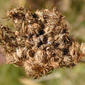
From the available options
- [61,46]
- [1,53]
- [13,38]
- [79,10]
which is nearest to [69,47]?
[61,46]

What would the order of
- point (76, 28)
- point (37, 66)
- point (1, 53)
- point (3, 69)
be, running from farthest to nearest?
point (76, 28), point (3, 69), point (1, 53), point (37, 66)

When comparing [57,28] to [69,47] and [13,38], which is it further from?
[13,38]

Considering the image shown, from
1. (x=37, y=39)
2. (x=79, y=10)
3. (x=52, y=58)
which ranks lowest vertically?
(x=52, y=58)

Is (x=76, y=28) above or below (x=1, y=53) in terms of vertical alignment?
above

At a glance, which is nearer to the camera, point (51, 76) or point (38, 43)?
point (38, 43)

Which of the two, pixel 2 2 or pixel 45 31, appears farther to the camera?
pixel 2 2

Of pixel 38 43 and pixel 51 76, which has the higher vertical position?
pixel 38 43

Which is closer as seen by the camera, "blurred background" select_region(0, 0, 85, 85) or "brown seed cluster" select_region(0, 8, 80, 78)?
"brown seed cluster" select_region(0, 8, 80, 78)

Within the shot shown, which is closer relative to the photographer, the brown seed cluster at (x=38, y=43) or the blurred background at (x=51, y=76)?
the brown seed cluster at (x=38, y=43)
